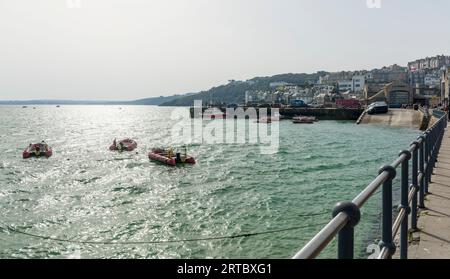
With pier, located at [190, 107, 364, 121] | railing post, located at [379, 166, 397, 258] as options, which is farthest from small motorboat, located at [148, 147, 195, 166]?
pier, located at [190, 107, 364, 121]

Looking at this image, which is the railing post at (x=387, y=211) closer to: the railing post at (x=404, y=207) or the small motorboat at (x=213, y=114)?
the railing post at (x=404, y=207)

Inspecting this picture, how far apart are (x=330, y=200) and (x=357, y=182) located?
4.79 meters

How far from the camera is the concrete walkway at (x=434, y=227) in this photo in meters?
5.26

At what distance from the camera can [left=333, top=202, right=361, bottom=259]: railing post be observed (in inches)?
87.1

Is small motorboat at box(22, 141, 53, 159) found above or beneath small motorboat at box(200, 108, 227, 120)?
beneath

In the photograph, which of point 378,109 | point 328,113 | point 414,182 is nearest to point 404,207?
point 414,182

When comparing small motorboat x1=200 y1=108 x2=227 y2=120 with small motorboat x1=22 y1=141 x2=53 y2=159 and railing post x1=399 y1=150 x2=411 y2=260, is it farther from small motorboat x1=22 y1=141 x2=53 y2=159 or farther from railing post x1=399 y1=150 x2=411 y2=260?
railing post x1=399 y1=150 x2=411 y2=260

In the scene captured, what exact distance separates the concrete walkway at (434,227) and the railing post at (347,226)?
11.1 feet

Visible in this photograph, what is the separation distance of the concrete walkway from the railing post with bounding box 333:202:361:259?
339 cm

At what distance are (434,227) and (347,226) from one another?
4808 mm

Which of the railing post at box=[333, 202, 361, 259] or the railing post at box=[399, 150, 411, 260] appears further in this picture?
the railing post at box=[399, 150, 411, 260]

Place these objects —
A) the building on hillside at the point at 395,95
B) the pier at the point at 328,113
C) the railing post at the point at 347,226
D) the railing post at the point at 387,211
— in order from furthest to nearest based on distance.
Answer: the building on hillside at the point at 395,95 < the pier at the point at 328,113 < the railing post at the point at 387,211 < the railing post at the point at 347,226

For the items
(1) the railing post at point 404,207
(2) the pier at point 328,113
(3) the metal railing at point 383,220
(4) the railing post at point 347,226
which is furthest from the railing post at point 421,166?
(2) the pier at point 328,113
